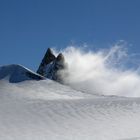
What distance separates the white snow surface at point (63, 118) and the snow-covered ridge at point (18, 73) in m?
4.40

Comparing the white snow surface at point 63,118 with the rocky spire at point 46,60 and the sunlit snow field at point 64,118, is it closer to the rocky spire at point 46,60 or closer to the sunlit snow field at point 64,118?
the sunlit snow field at point 64,118

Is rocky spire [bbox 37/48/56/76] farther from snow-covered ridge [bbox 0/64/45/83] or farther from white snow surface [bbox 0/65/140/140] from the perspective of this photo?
white snow surface [bbox 0/65/140/140]

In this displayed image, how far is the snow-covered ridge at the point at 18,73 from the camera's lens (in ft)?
145

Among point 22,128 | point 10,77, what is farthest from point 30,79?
point 22,128

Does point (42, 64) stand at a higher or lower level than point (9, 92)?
higher

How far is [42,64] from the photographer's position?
114875 mm

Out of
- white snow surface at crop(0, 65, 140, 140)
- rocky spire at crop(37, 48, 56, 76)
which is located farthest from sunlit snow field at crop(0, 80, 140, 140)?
rocky spire at crop(37, 48, 56, 76)

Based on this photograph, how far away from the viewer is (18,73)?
4509 centimetres

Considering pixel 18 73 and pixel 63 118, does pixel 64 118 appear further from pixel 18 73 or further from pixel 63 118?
pixel 18 73

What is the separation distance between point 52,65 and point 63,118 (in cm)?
8077

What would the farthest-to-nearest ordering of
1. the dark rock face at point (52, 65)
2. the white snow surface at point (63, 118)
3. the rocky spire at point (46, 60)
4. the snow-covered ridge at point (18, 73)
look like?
the rocky spire at point (46, 60), the dark rock face at point (52, 65), the snow-covered ridge at point (18, 73), the white snow surface at point (63, 118)

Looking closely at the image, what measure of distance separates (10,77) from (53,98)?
657cm

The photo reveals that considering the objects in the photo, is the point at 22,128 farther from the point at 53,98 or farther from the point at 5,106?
the point at 53,98

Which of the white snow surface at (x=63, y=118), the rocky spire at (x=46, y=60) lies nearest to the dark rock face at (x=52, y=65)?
the rocky spire at (x=46, y=60)
